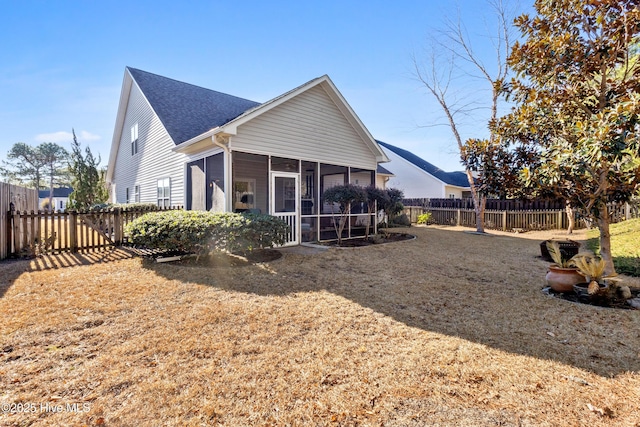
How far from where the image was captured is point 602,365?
115 inches

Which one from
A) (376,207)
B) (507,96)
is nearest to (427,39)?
(376,207)

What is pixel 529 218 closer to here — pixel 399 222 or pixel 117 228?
pixel 399 222

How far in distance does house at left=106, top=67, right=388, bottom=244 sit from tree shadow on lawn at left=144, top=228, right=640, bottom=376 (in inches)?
121

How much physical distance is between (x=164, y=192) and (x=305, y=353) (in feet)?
38.2

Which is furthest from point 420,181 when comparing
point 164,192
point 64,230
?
point 64,230

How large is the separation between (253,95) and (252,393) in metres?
18.5

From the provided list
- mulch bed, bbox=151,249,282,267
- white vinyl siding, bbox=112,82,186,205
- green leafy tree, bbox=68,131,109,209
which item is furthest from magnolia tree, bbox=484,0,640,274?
green leafy tree, bbox=68,131,109,209

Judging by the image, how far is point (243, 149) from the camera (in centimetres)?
870

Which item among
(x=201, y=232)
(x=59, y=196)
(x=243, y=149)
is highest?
(x=59, y=196)

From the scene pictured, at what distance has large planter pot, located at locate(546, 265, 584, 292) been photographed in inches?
203

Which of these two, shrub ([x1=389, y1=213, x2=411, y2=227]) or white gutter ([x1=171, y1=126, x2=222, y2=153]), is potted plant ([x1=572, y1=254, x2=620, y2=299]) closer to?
white gutter ([x1=171, y1=126, x2=222, y2=153])

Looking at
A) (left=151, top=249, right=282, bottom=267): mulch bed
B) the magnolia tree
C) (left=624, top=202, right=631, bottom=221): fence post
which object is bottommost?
(left=151, top=249, right=282, bottom=267): mulch bed

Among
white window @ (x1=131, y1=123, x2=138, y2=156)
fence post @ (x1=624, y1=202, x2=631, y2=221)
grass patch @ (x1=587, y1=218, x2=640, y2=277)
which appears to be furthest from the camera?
fence post @ (x1=624, y1=202, x2=631, y2=221)

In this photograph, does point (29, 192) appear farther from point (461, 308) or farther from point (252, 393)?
point (461, 308)
